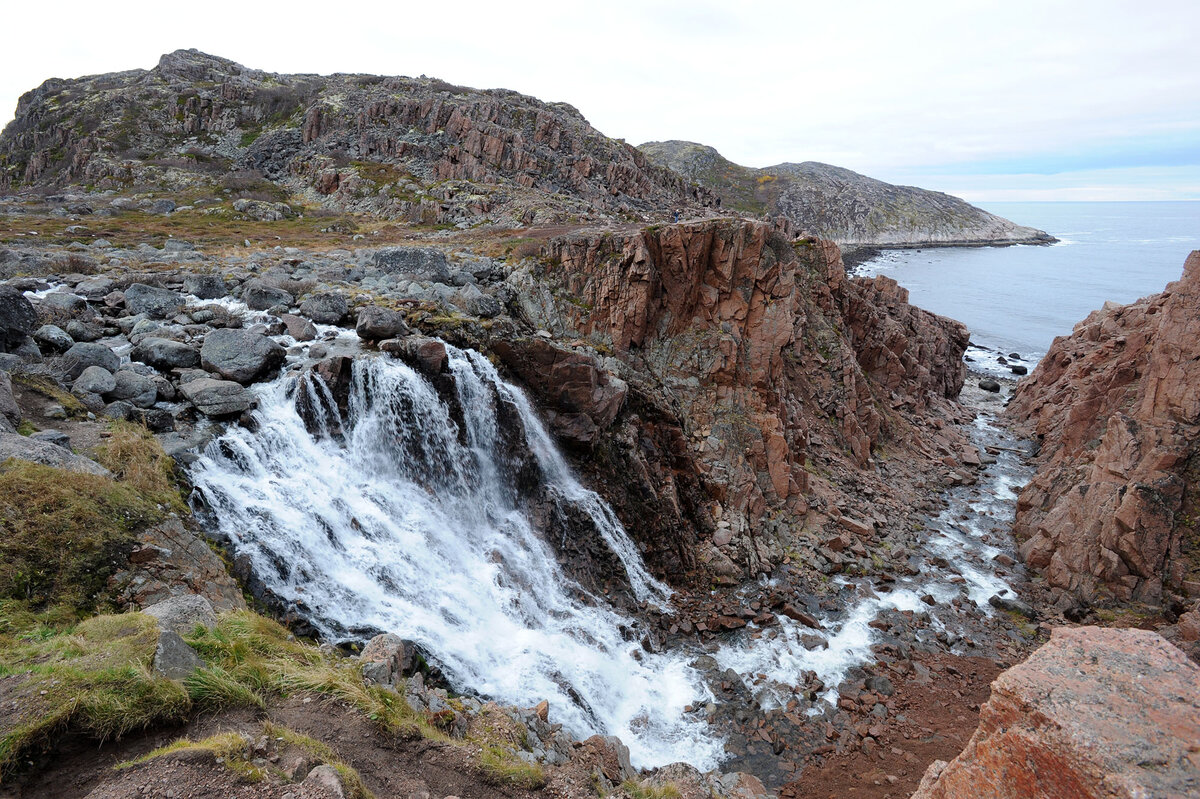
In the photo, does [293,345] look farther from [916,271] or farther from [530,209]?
[916,271]

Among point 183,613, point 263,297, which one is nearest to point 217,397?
point 263,297

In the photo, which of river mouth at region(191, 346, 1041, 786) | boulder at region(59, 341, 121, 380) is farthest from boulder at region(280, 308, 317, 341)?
boulder at region(59, 341, 121, 380)

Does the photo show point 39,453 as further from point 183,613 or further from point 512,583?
point 512,583

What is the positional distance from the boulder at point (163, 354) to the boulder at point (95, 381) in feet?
6.73

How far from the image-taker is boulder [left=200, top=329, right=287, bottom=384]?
53.9 ft

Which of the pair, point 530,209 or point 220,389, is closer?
point 220,389

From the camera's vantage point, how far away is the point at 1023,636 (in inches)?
747

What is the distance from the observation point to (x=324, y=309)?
70.0ft

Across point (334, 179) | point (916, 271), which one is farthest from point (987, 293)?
point (334, 179)

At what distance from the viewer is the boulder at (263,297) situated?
21.5 meters

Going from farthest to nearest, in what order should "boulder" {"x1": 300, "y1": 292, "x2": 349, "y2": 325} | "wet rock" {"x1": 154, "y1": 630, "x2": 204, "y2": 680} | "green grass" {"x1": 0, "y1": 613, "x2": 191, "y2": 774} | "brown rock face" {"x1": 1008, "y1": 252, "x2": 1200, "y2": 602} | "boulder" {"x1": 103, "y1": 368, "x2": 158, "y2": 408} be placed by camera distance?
"boulder" {"x1": 300, "y1": 292, "x2": 349, "y2": 325}, "brown rock face" {"x1": 1008, "y1": 252, "x2": 1200, "y2": 602}, "boulder" {"x1": 103, "y1": 368, "x2": 158, "y2": 408}, "wet rock" {"x1": 154, "y1": 630, "x2": 204, "y2": 680}, "green grass" {"x1": 0, "y1": 613, "x2": 191, "y2": 774}

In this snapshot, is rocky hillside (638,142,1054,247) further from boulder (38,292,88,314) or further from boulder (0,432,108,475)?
boulder (0,432,108,475)

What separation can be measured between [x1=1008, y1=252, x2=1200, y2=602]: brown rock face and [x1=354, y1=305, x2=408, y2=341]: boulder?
2646cm

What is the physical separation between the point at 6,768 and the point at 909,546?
2682 centimetres
